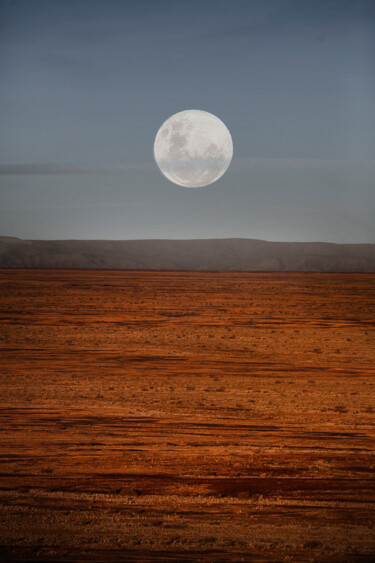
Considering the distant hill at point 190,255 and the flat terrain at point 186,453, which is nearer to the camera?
the flat terrain at point 186,453

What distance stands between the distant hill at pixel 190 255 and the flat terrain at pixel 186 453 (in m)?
114

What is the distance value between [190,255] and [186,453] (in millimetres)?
140732

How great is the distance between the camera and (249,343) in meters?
16.5

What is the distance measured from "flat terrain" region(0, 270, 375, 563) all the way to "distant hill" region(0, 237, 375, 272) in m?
114

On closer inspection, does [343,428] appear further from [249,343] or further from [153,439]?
[249,343]

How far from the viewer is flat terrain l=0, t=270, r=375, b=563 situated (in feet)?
16.3

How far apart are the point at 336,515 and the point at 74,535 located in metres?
2.41

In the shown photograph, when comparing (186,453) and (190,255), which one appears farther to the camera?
(190,255)

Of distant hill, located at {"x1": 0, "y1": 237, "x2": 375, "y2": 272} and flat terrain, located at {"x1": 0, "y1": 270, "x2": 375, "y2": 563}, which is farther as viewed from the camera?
distant hill, located at {"x1": 0, "y1": 237, "x2": 375, "y2": 272}

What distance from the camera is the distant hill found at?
129 metres

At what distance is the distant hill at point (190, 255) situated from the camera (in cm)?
12925

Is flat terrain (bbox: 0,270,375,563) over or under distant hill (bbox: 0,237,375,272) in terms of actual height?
under

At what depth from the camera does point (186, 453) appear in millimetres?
6914

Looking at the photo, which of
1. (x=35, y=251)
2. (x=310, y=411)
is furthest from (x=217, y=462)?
(x=35, y=251)
